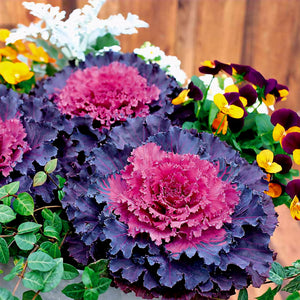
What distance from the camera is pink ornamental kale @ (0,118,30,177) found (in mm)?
528

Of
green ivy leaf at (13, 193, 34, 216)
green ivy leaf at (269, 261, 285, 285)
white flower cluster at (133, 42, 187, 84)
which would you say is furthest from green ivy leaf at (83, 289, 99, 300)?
white flower cluster at (133, 42, 187, 84)

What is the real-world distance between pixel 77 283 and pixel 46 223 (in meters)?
0.10

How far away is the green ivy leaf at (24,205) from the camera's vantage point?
466 millimetres

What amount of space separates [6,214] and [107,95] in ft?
0.96

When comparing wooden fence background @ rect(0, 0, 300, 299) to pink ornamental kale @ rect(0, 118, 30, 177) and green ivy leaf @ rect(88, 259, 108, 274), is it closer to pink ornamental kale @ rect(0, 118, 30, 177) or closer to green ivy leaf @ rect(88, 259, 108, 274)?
pink ornamental kale @ rect(0, 118, 30, 177)

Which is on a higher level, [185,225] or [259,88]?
[259,88]

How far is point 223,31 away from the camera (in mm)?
1629

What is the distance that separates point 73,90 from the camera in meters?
0.69

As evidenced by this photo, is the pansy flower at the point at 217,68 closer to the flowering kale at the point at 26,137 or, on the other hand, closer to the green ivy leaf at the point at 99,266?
the flowering kale at the point at 26,137

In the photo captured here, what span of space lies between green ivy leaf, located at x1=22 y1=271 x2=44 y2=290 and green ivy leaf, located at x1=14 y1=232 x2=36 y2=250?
4cm

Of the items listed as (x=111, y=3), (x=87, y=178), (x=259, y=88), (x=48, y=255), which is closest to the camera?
(x=48, y=255)

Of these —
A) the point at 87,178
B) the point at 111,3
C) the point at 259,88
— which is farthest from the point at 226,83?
the point at 111,3

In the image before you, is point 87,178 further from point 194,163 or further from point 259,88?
point 259,88

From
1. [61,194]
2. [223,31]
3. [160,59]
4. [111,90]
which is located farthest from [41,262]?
[223,31]
